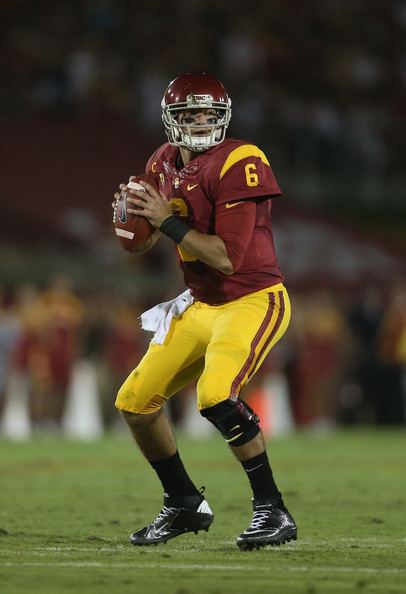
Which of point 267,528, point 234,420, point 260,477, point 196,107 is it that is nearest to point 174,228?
point 196,107

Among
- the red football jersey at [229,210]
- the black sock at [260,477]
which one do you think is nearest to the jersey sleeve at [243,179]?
the red football jersey at [229,210]

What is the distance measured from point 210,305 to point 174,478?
757 mm

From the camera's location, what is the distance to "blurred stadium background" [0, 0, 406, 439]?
15.7 metres

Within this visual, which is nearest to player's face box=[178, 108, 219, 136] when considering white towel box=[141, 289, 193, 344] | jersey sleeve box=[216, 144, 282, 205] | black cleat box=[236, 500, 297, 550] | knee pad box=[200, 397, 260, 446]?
jersey sleeve box=[216, 144, 282, 205]

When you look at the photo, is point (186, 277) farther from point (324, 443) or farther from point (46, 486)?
point (324, 443)

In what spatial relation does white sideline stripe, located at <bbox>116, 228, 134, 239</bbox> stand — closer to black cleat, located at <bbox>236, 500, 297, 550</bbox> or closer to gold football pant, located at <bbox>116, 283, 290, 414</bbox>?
gold football pant, located at <bbox>116, 283, 290, 414</bbox>

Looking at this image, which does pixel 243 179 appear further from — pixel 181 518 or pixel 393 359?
pixel 393 359

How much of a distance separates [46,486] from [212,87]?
3793mm

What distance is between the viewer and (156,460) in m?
5.91

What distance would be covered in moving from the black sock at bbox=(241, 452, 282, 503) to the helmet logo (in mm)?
1459

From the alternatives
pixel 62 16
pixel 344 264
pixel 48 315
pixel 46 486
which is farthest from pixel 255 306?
pixel 62 16

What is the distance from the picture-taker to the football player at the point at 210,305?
5.55m

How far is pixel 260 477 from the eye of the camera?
562 centimetres

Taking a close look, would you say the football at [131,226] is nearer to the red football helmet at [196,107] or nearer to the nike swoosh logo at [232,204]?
the red football helmet at [196,107]
